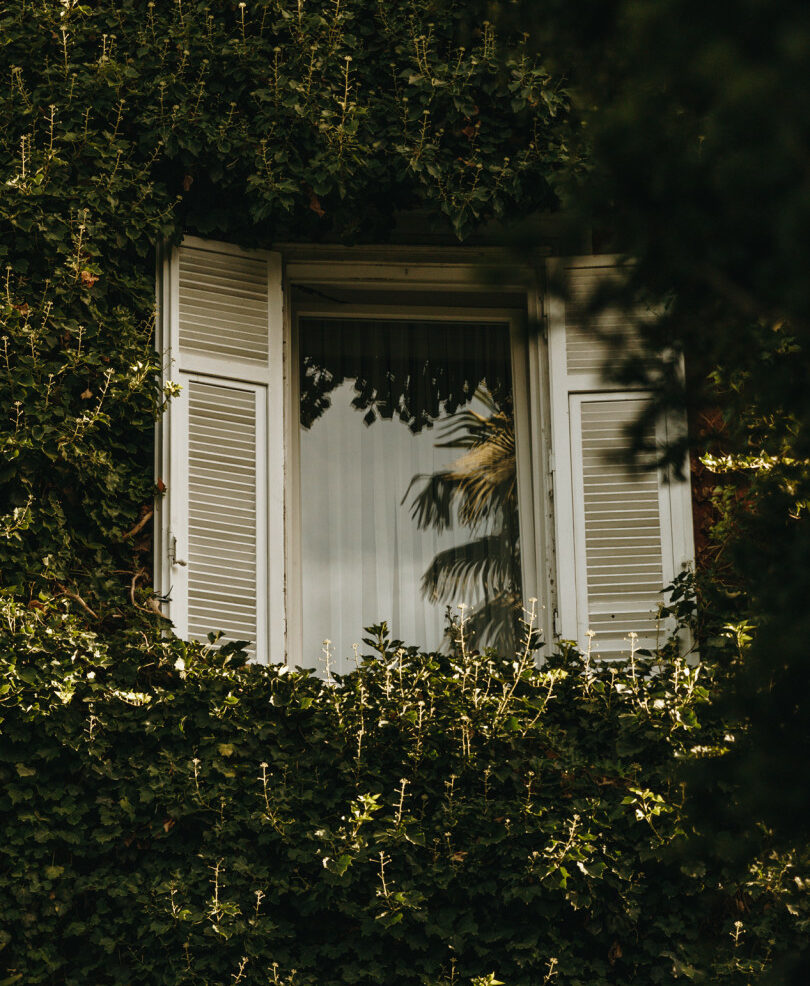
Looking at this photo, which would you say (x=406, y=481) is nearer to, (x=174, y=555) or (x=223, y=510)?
(x=223, y=510)

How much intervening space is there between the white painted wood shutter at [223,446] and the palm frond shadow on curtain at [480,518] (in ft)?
2.68

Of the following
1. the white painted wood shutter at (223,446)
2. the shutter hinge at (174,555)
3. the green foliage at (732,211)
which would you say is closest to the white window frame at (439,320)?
the white painted wood shutter at (223,446)

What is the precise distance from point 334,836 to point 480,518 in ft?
7.03

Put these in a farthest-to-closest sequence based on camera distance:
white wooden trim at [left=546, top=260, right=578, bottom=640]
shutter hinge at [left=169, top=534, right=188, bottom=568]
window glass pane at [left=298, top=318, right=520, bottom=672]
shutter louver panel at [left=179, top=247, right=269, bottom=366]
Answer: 1. window glass pane at [left=298, top=318, right=520, bottom=672]
2. shutter louver panel at [left=179, top=247, right=269, bottom=366]
3. white wooden trim at [left=546, top=260, right=578, bottom=640]
4. shutter hinge at [left=169, top=534, right=188, bottom=568]

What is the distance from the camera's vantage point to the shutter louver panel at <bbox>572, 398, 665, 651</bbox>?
728 cm

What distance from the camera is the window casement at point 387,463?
7289mm

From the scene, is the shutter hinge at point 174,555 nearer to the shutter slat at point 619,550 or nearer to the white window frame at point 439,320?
the white window frame at point 439,320

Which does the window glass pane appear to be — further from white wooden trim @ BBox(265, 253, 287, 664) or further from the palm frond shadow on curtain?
white wooden trim @ BBox(265, 253, 287, 664)

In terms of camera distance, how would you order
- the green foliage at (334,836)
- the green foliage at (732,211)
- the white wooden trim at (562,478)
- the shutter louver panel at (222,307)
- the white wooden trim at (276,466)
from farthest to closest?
the shutter louver panel at (222,307) < the white wooden trim at (562,478) < the white wooden trim at (276,466) < the green foliage at (334,836) < the green foliage at (732,211)

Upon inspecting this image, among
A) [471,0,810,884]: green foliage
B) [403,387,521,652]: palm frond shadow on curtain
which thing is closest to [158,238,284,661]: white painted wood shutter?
[403,387,521,652]: palm frond shadow on curtain

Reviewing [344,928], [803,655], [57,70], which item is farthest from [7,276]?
[803,655]

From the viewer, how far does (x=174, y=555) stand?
23.2 feet

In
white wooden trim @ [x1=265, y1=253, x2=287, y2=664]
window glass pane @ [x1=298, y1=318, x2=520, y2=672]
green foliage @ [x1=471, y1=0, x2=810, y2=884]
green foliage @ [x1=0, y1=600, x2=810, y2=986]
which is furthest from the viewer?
window glass pane @ [x1=298, y1=318, x2=520, y2=672]

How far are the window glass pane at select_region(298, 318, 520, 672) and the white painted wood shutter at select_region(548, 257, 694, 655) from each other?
0.47 m
